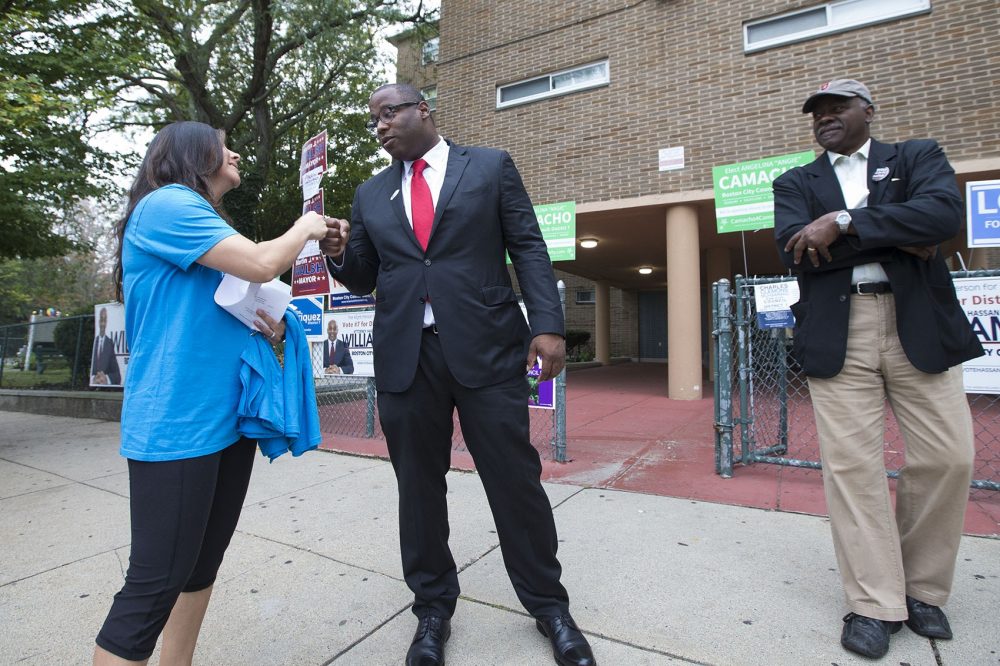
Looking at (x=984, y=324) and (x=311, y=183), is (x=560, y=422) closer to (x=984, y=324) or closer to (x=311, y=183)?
(x=984, y=324)

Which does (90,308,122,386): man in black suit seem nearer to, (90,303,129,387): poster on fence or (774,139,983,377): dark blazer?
(90,303,129,387): poster on fence

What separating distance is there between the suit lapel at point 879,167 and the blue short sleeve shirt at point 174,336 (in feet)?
7.37

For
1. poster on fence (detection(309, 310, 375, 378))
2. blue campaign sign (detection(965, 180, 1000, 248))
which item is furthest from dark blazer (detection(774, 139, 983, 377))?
poster on fence (detection(309, 310, 375, 378))

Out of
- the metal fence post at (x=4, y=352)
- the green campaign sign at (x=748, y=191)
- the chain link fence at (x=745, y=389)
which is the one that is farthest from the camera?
the metal fence post at (x=4, y=352)

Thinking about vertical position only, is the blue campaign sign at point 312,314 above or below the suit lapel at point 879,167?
below

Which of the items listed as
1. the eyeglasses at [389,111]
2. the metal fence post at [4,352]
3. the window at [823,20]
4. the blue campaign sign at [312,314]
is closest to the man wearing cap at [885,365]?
the eyeglasses at [389,111]

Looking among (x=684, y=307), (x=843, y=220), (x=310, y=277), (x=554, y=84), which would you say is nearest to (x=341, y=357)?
(x=310, y=277)

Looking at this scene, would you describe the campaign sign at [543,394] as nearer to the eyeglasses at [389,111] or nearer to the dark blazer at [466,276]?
the dark blazer at [466,276]

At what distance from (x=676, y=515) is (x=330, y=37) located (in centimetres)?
1121

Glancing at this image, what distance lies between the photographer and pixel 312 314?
6.27m

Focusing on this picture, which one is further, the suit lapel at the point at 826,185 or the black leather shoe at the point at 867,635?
the suit lapel at the point at 826,185

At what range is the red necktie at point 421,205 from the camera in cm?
198

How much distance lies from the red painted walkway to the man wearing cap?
132 centimetres

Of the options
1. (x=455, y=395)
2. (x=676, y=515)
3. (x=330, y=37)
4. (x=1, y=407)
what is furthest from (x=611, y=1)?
(x=1, y=407)
